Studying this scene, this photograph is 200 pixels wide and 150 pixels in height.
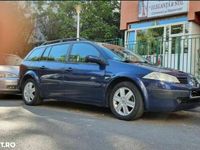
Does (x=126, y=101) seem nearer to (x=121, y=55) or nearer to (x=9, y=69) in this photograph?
(x=121, y=55)

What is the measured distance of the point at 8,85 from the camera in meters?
11.0

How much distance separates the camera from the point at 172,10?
16.9 metres

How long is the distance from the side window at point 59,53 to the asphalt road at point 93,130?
121cm

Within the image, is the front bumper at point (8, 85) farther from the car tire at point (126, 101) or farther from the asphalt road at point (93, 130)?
the car tire at point (126, 101)

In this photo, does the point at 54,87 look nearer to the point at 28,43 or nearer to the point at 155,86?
the point at 155,86

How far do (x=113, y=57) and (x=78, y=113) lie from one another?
148cm

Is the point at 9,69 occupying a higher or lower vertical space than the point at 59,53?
lower

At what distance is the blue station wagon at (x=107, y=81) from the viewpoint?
7395mm

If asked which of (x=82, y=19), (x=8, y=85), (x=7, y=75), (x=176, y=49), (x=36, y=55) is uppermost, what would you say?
(x=82, y=19)

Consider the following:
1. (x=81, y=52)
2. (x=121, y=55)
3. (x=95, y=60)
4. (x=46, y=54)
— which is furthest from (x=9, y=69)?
(x=121, y=55)

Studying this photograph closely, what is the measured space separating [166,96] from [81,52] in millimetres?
2367

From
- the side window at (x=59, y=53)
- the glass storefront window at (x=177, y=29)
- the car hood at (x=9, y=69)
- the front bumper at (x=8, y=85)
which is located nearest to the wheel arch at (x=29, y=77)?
the side window at (x=59, y=53)

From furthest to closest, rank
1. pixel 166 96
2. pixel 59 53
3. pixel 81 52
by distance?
1. pixel 59 53
2. pixel 81 52
3. pixel 166 96

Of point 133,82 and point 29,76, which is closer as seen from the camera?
point 133,82
